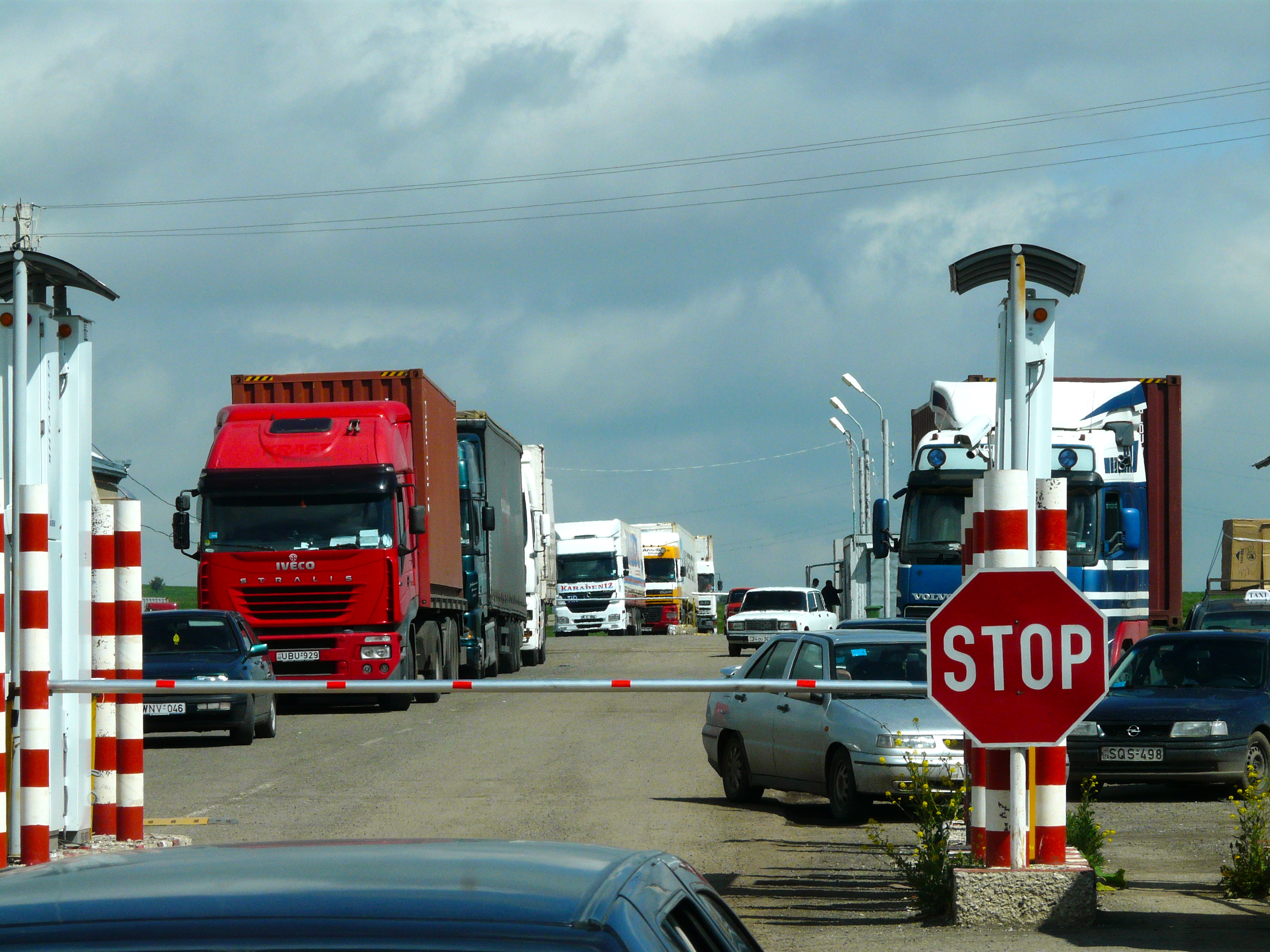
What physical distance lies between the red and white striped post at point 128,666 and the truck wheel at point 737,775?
21.4 feet

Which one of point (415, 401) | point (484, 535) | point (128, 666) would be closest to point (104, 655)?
point (128, 666)

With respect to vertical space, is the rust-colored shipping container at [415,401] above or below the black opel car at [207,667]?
above

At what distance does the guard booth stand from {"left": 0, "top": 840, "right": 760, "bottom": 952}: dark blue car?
6.30 meters

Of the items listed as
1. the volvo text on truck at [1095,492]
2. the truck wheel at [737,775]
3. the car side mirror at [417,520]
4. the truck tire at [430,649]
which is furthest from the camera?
the truck tire at [430,649]

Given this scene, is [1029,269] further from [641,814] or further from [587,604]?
[587,604]

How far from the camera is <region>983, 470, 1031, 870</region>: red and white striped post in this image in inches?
320

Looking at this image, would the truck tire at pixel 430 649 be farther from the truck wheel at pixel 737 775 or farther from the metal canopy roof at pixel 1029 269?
the metal canopy roof at pixel 1029 269

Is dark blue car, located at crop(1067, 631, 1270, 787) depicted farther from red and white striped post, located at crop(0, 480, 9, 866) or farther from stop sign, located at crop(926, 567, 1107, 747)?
red and white striped post, located at crop(0, 480, 9, 866)

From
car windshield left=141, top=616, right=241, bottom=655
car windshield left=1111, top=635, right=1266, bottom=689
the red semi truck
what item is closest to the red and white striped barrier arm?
car windshield left=1111, top=635, right=1266, bottom=689

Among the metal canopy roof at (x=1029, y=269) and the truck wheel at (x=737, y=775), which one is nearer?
the metal canopy roof at (x=1029, y=269)

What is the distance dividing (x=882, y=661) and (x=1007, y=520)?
6.15m

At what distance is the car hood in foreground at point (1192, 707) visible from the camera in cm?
1477

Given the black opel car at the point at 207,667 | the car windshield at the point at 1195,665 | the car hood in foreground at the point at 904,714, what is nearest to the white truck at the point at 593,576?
the black opel car at the point at 207,667

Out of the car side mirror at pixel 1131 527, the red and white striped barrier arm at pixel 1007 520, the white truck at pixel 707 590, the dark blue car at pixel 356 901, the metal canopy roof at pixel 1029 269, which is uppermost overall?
the metal canopy roof at pixel 1029 269
